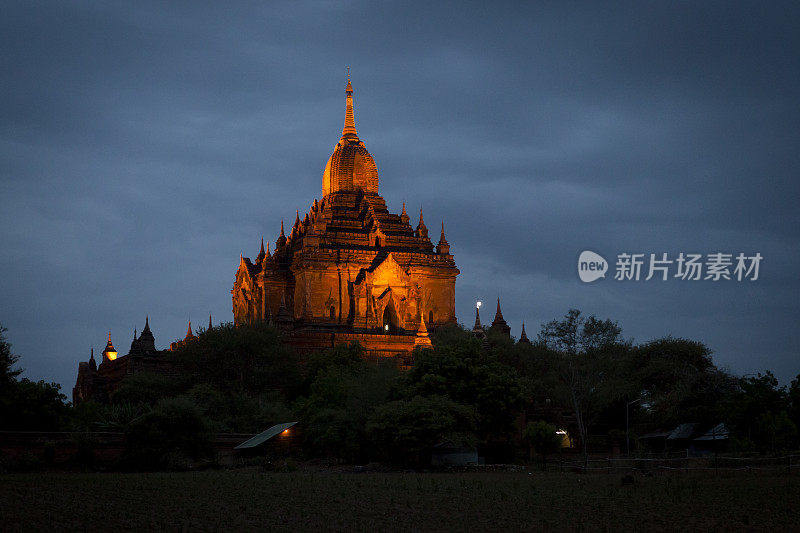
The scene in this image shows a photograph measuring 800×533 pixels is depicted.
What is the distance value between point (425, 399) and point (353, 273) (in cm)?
3950

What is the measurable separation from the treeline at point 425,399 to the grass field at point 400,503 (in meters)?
7.17

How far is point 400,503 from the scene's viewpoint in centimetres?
3538

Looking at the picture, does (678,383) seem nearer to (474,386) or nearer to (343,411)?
(474,386)

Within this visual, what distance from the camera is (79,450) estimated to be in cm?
5341

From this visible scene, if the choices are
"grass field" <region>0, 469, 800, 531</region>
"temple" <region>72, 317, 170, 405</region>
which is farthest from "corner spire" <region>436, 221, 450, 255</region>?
"grass field" <region>0, 469, 800, 531</region>

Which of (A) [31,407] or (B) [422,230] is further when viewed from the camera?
(B) [422,230]

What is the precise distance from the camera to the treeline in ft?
169

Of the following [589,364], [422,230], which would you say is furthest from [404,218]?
[589,364]

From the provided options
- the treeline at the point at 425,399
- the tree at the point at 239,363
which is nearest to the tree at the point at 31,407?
the treeline at the point at 425,399

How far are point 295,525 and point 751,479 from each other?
18.5 metres

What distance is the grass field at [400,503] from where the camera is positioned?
1188 inches

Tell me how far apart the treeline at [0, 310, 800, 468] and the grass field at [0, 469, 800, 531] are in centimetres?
717

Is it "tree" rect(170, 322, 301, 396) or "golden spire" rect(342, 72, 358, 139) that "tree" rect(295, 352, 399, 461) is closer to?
→ "tree" rect(170, 322, 301, 396)

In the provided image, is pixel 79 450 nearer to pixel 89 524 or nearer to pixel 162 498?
pixel 162 498
